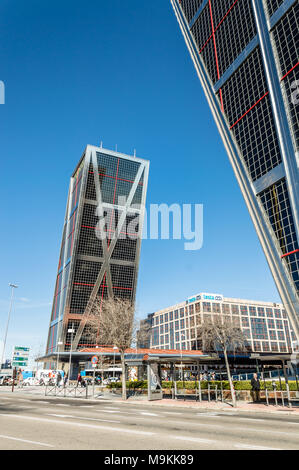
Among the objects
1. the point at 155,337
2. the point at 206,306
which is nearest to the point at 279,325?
the point at 206,306

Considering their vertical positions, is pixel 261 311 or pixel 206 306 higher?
pixel 261 311

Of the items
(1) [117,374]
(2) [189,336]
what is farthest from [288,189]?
(2) [189,336]

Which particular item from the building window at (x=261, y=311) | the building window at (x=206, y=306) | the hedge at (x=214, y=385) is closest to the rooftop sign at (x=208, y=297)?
the building window at (x=206, y=306)

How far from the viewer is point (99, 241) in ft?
353

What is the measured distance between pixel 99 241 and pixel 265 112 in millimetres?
76500

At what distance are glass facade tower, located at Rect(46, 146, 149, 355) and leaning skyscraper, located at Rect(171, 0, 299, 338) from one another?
67237 millimetres

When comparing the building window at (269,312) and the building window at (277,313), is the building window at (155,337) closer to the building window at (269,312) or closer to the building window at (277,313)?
the building window at (269,312)

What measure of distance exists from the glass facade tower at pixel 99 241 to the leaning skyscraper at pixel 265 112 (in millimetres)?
67237

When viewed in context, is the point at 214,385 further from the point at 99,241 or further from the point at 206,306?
the point at 206,306

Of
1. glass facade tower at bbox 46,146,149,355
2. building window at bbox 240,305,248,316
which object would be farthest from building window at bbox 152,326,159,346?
glass facade tower at bbox 46,146,149,355

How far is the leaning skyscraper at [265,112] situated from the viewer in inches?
1396

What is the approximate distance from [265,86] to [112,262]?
77.5 m

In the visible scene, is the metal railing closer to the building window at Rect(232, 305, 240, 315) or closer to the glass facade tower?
the glass facade tower

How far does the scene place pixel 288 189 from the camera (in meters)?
35.5
